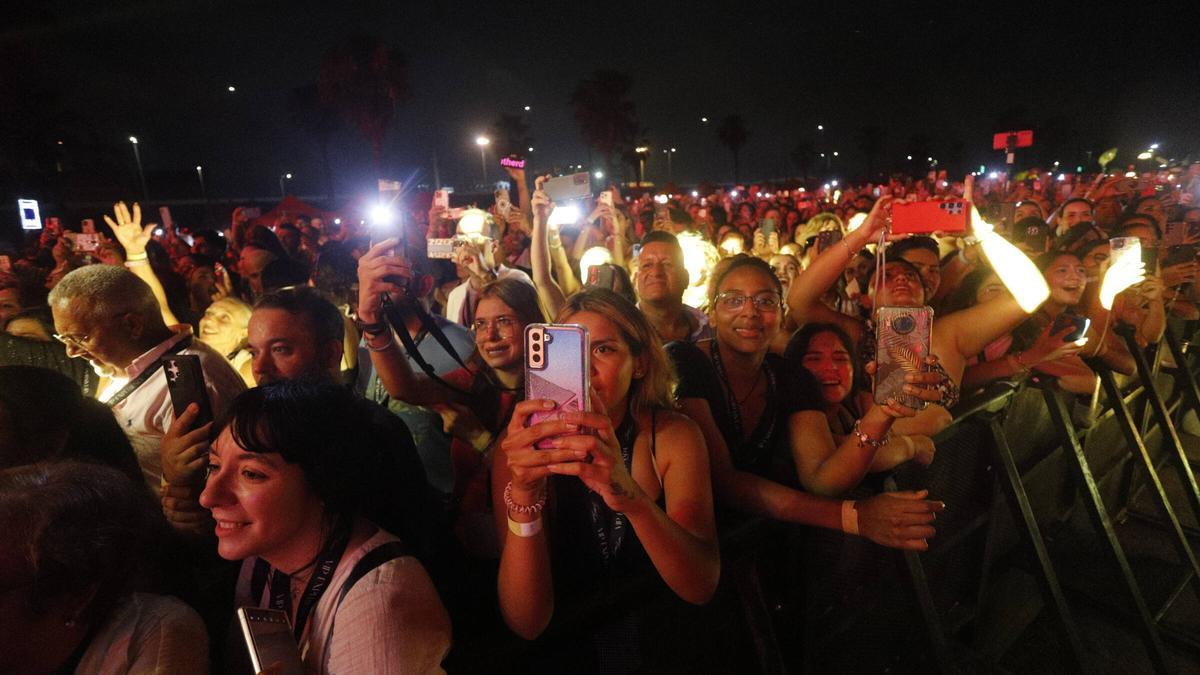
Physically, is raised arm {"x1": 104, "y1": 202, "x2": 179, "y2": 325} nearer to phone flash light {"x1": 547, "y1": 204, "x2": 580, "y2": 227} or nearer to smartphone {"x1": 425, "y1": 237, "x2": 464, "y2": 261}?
smartphone {"x1": 425, "y1": 237, "x2": 464, "y2": 261}

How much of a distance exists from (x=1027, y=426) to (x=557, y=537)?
3.26 metres

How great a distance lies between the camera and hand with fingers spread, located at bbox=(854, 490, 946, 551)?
6.90 feet

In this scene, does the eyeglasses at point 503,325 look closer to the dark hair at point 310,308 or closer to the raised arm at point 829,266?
the dark hair at point 310,308

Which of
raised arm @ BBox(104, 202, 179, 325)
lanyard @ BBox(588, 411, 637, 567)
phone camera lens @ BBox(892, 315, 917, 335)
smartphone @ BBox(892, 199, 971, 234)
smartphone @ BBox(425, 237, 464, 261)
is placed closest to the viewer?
lanyard @ BBox(588, 411, 637, 567)

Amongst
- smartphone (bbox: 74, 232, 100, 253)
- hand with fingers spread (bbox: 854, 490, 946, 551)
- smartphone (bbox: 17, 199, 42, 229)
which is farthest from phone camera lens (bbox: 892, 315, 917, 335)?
smartphone (bbox: 17, 199, 42, 229)

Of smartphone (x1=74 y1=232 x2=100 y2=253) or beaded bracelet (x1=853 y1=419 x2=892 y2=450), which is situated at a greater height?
smartphone (x1=74 y1=232 x2=100 y2=253)

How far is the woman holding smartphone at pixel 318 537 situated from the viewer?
1468 millimetres

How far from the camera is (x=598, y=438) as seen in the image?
136cm

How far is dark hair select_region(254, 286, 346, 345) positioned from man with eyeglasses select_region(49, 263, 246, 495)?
1.47 ft

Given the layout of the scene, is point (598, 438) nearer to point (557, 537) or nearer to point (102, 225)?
point (557, 537)

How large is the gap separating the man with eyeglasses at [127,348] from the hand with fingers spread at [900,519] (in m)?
2.89

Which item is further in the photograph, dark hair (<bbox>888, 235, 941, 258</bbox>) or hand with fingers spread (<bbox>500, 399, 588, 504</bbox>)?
dark hair (<bbox>888, 235, 941, 258</bbox>)

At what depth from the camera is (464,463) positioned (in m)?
2.91

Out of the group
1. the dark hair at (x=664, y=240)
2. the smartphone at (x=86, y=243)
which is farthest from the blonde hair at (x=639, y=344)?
the smartphone at (x=86, y=243)
